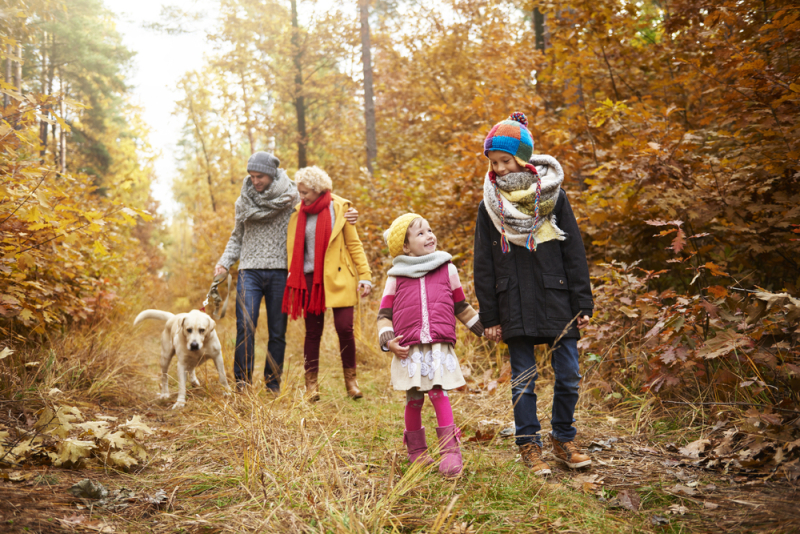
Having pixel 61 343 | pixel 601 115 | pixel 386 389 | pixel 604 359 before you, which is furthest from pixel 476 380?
pixel 61 343

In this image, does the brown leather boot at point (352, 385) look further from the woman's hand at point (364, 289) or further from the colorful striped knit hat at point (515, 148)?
the colorful striped knit hat at point (515, 148)

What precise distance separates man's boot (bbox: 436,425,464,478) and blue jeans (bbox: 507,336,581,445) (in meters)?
0.43

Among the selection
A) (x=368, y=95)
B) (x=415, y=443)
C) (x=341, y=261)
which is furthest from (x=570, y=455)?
(x=368, y=95)

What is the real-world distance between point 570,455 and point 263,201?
11.2ft

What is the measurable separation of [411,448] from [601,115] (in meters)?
3.65

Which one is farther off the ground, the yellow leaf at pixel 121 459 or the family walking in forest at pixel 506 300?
the family walking in forest at pixel 506 300

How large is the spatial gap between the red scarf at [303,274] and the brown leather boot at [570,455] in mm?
2507

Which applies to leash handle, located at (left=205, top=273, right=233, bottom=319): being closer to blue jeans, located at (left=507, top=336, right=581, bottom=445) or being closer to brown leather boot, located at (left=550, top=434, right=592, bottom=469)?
blue jeans, located at (left=507, top=336, right=581, bottom=445)

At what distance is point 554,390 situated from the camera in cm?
316

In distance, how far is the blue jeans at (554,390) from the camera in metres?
3.11

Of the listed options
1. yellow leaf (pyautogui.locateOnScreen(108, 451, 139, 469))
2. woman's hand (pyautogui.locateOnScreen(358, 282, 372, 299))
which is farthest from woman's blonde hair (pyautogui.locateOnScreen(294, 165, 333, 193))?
yellow leaf (pyautogui.locateOnScreen(108, 451, 139, 469))

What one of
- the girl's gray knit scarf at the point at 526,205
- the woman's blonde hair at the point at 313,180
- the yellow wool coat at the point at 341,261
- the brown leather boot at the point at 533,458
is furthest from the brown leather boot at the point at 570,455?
the woman's blonde hair at the point at 313,180

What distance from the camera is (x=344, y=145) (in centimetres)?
Answer: 1708

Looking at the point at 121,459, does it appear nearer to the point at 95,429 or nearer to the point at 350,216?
the point at 95,429
